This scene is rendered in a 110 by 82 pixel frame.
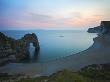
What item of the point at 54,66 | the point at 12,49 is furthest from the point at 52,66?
the point at 12,49

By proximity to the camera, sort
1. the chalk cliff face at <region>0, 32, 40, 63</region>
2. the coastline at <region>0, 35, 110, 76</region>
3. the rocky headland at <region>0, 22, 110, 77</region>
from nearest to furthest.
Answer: the rocky headland at <region>0, 22, 110, 77</region> < the coastline at <region>0, 35, 110, 76</region> < the chalk cliff face at <region>0, 32, 40, 63</region>

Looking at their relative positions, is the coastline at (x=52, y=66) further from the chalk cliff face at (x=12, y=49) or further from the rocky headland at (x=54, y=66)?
the chalk cliff face at (x=12, y=49)

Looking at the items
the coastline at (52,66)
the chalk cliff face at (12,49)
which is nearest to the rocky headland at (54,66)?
the coastline at (52,66)

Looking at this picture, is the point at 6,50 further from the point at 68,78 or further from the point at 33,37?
the point at 68,78

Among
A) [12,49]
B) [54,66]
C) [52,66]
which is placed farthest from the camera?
[12,49]

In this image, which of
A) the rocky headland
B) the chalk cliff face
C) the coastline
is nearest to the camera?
the rocky headland

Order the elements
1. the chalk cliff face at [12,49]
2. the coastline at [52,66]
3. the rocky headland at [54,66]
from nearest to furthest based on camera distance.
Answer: the rocky headland at [54,66]
the coastline at [52,66]
the chalk cliff face at [12,49]

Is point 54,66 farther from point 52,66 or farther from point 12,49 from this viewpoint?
point 12,49

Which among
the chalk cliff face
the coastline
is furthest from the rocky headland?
the chalk cliff face

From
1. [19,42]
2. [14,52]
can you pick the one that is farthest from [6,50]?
[19,42]

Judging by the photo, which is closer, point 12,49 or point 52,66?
point 52,66

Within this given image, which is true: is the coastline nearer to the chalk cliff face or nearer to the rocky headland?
the rocky headland

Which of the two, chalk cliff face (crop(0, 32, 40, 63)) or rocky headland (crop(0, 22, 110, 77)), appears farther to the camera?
chalk cliff face (crop(0, 32, 40, 63))
